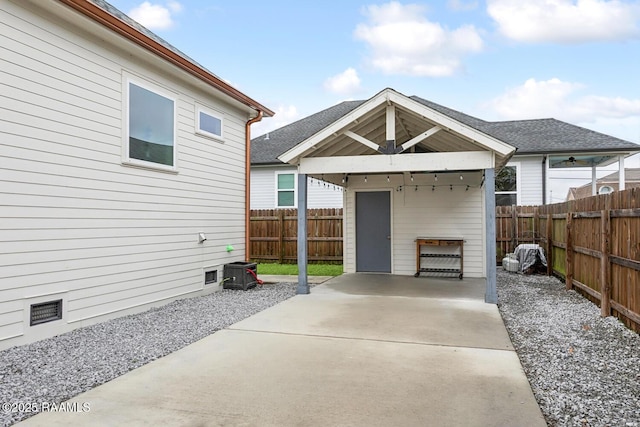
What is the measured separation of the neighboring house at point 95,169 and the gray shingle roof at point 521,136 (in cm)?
588

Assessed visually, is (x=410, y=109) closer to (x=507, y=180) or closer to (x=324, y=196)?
(x=507, y=180)

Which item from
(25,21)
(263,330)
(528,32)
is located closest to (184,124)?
(25,21)

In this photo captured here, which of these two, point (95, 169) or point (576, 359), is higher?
point (95, 169)

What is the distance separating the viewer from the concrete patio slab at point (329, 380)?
2887mm

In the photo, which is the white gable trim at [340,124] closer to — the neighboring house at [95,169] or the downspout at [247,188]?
the neighboring house at [95,169]

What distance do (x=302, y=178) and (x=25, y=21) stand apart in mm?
4670

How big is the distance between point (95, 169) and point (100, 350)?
229cm

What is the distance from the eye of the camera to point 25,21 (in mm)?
4523

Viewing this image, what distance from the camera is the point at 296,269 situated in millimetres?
12117

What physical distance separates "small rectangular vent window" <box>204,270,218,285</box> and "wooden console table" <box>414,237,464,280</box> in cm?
471

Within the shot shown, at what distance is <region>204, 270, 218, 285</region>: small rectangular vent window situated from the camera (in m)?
7.96

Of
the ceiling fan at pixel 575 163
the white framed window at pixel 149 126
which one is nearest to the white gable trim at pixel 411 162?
the white framed window at pixel 149 126

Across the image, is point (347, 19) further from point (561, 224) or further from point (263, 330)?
point (263, 330)

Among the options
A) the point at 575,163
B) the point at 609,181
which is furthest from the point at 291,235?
the point at 609,181
